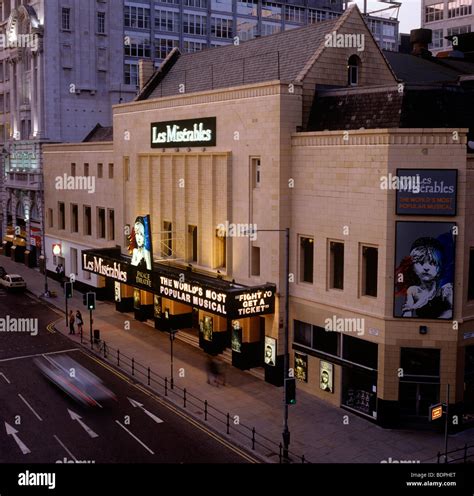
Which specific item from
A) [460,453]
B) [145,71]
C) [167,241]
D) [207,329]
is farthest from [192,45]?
[460,453]

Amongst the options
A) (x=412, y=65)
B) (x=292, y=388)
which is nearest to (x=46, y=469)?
(x=292, y=388)

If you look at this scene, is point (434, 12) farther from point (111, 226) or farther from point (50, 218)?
point (111, 226)

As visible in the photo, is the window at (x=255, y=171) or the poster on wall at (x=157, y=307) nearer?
the window at (x=255, y=171)

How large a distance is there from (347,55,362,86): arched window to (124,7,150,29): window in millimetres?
49997

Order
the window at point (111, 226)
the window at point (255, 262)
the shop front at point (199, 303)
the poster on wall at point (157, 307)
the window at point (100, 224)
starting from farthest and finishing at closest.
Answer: the window at point (100, 224) < the window at point (111, 226) < the poster on wall at point (157, 307) < the window at point (255, 262) < the shop front at point (199, 303)

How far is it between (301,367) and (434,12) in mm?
79004

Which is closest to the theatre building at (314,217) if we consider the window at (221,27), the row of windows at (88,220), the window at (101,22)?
the row of windows at (88,220)

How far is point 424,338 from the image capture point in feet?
101

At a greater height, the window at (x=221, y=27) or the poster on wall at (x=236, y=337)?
the window at (x=221, y=27)

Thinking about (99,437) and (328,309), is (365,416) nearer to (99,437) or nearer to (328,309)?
(328,309)

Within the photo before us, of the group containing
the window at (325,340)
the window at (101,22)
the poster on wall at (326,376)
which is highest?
the window at (101,22)

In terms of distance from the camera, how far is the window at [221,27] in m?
94.2

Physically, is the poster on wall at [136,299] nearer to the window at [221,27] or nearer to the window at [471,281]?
the window at [471,281]

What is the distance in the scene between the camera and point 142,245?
144 ft
